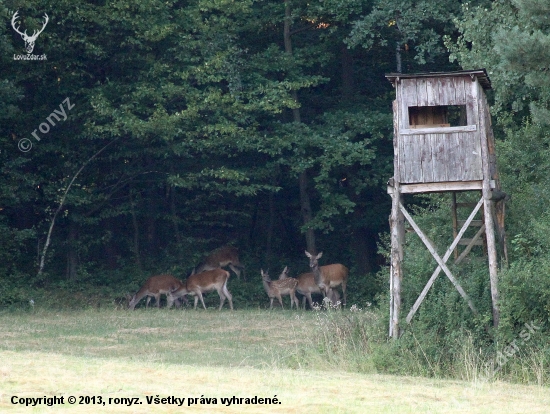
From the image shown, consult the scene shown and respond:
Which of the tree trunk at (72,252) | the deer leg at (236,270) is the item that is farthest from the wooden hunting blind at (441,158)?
the deer leg at (236,270)

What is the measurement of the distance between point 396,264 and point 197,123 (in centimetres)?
920

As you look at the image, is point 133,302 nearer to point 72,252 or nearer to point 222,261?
point 72,252

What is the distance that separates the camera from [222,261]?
2559 centimetres

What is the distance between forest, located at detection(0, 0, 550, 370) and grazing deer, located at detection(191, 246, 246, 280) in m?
0.40

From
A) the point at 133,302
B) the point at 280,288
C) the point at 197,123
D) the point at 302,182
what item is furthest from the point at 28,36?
the point at 280,288

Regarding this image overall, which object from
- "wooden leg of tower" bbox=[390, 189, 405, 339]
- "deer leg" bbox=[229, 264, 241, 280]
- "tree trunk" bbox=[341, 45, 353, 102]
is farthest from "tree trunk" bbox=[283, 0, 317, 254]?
"wooden leg of tower" bbox=[390, 189, 405, 339]

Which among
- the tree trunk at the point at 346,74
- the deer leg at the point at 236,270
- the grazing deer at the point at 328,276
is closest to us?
the grazing deer at the point at 328,276

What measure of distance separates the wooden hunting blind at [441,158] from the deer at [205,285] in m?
8.90

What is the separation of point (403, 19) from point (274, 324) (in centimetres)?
825

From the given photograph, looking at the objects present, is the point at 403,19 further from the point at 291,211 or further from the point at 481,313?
the point at 481,313

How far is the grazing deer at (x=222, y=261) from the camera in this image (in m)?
25.5

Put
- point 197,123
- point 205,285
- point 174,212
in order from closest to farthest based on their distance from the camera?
point 197,123, point 205,285, point 174,212

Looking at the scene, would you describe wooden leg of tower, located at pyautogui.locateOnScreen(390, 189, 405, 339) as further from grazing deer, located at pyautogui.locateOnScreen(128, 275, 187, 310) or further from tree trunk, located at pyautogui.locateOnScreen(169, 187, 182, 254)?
tree trunk, located at pyautogui.locateOnScreen(169, 187, 182, 254)

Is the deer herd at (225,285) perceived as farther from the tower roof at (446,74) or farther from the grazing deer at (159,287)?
the tower roof at (446,74)
